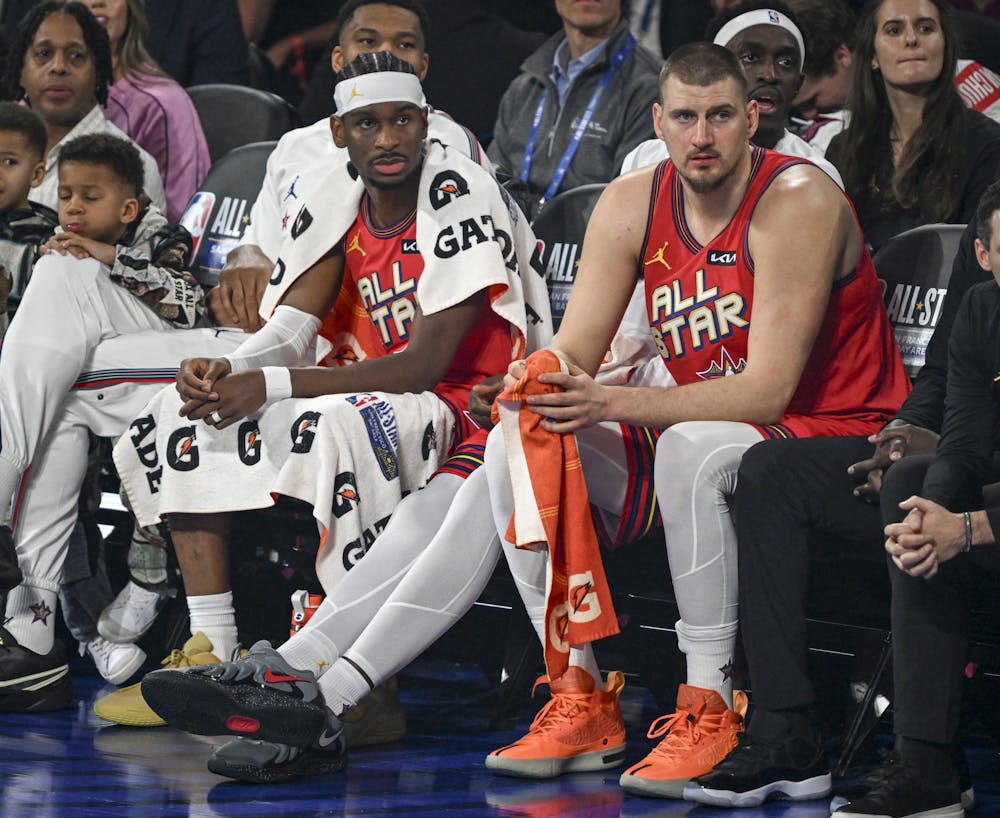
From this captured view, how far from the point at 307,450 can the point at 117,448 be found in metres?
0.53

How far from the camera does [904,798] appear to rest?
110 inches

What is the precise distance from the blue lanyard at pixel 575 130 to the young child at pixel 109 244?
43.1 inches

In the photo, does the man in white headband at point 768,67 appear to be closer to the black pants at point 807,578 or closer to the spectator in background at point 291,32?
the black pants at point 807,578

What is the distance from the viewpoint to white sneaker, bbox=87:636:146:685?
13.1ft

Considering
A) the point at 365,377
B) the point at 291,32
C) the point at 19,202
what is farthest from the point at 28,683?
the point at 291,32

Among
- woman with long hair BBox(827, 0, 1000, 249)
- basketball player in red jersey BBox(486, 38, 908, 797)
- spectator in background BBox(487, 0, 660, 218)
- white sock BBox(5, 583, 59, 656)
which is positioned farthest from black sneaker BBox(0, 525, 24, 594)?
woman with long hair BBox(827, 0, 1000, 249)

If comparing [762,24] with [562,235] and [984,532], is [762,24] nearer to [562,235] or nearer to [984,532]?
[562,235]

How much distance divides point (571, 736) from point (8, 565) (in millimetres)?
1348

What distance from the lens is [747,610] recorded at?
3004 millimetres

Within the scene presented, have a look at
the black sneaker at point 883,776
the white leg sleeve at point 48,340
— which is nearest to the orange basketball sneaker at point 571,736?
the black sneaker at point 883,776

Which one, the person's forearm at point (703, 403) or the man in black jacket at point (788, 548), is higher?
the person's forearm at point (703, 403)

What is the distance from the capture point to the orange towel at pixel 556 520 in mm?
3121

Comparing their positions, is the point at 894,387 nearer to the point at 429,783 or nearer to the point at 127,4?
the point at 429,783

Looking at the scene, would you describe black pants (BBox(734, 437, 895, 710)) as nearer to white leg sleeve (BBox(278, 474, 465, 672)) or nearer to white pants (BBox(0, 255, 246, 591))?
white leg sleeve (BBox(278, 474, 465, 672))
